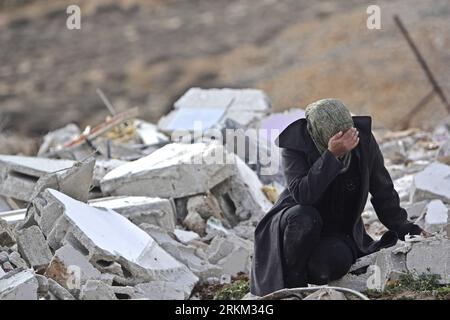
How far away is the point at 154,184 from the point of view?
826cm

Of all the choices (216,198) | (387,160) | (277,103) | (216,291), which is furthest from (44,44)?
(216,291)

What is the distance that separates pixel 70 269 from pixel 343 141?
1710 millimetres

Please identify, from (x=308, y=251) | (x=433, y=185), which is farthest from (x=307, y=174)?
(x=433, y=185)

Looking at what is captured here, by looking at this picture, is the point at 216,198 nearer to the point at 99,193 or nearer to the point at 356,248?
the point at 99,193

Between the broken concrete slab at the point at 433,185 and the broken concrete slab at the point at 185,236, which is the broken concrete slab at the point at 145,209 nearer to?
the broken concrete slab at the point at 185,236

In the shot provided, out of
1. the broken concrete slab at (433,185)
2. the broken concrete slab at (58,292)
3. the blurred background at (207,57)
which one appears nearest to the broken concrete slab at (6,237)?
the broken concrete slab at (58,292)

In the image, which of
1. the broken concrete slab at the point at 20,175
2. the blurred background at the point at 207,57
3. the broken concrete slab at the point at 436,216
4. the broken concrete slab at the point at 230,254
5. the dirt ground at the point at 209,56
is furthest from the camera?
the dirt ground at the point at 209,56

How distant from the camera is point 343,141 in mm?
5367

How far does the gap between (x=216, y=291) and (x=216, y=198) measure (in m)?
1.78

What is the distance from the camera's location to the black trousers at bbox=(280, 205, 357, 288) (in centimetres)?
559

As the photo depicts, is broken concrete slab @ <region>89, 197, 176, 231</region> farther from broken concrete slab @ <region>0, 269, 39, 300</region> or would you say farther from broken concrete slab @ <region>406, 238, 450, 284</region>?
broken concrete slab @ <region>406, 238, 450, 284</region>

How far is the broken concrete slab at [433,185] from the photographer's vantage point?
27.1 feet

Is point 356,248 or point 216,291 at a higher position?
point 356,248

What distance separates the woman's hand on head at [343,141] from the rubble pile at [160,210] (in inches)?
A: 28.9
